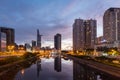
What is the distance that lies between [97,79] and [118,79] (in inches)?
172

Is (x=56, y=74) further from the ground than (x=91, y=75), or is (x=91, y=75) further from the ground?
(x=91, y=75)

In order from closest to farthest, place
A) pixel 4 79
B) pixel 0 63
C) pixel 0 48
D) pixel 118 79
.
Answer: pixel 118 79, pixel 4 79, pixel 0 63, pixel 0 48

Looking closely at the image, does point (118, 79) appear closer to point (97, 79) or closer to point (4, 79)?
point (97, 79)

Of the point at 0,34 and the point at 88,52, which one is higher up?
the point at 0,34

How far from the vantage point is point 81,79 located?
38438 mm

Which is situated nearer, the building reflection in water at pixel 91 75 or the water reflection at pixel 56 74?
the building reflection in water at pixel 91 75

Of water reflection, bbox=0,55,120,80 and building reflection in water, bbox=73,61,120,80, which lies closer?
building reflection in water, bbox=73,61,120,80

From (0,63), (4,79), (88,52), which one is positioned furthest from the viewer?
(88,52)

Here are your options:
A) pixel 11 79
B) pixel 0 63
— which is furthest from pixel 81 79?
pixel 0 63

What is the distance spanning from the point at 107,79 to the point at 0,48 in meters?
145

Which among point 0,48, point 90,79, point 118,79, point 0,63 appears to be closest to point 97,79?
point 90,79

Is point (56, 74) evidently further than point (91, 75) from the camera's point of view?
Yes

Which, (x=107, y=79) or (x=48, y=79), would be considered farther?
(x=48, y=79)

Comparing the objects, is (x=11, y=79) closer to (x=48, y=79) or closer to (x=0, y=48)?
(x=48, y=79)
